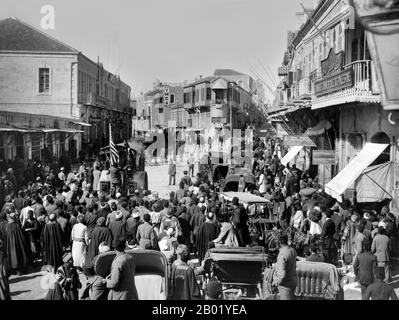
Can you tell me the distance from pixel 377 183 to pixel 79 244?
6957mm

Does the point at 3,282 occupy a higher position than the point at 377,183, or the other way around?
the point at 377,183

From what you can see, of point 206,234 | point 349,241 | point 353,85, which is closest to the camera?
point 349,241

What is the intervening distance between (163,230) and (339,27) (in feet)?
35.5

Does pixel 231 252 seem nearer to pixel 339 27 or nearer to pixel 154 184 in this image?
pixel 339 27

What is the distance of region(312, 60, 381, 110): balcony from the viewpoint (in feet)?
48.1

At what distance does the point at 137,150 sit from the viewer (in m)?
28.5

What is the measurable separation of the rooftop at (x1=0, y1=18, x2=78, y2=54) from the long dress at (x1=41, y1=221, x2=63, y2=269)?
78.9 feet

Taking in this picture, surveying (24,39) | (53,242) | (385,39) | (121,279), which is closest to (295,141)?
(53,242)

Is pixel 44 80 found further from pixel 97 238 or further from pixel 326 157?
pixel 97 238

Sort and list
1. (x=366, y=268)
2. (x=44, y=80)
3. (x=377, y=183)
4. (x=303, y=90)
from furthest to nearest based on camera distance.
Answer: (x=44, y=80)
(x=303, y=90)
(x=377, y=183)
(x=366, y=268)

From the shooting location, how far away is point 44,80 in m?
35.4

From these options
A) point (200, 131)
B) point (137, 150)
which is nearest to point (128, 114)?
point (200, 131)

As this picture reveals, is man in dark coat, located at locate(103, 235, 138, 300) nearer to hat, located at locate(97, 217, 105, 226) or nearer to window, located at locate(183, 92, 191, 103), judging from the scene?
hat, located at locate(97, 217, 105, 226)

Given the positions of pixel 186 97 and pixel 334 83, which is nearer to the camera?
pixel 334 83
